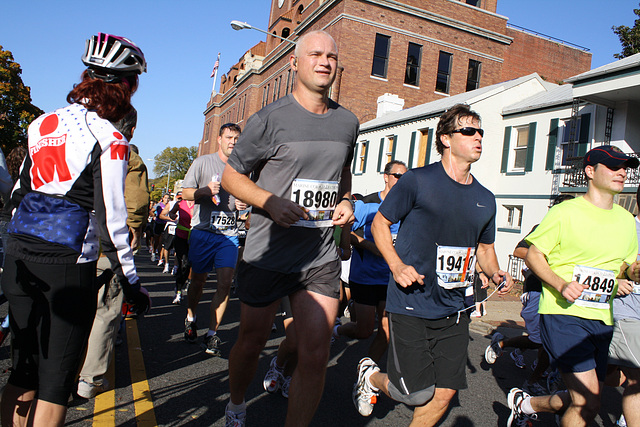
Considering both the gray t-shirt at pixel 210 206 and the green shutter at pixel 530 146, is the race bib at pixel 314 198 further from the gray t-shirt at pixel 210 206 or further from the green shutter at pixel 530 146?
the green shutter at pixel 530 146

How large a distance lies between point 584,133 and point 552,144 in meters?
1.34

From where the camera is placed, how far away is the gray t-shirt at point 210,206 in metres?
5.99

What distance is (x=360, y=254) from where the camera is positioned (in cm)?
536

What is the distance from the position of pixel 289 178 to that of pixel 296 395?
1.24 m

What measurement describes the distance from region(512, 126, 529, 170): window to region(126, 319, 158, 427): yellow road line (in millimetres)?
18209

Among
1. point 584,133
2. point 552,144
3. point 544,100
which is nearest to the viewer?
point 584,133

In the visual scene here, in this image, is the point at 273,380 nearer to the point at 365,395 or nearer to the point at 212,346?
the point at 365,395

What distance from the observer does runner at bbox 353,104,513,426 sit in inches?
127

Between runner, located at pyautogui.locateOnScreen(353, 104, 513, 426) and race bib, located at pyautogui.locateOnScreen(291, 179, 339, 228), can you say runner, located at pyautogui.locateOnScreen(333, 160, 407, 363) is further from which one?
race bib, located at pyautogui.locateOnScreen(291, 179, 339, 228)

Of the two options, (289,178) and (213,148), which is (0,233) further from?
(213,148)

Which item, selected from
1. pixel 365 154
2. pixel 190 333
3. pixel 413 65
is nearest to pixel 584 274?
pixel 190 333

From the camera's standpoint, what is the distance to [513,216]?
68.5 feet

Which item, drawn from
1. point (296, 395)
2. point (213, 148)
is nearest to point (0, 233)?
point (296, 395)

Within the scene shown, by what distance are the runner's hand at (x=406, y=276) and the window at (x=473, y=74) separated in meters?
36.6
